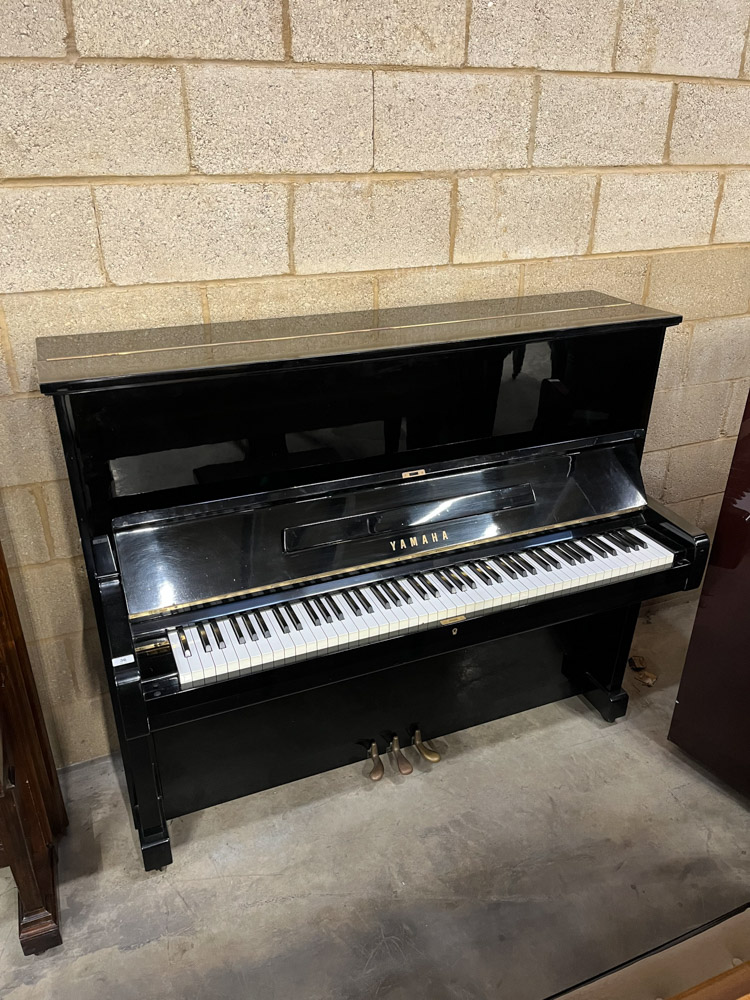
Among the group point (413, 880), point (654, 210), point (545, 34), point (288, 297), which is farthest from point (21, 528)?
point (654, 210)

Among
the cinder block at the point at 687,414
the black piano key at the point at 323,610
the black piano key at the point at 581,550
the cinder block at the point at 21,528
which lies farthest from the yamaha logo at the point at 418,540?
the cinder block at the point at 687,414

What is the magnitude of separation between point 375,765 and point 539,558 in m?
0.80

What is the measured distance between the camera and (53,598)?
2004 mm

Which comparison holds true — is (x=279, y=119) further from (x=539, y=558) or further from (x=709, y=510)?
(x=709, y=510)

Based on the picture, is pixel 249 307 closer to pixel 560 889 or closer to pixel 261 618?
pixel 261 618

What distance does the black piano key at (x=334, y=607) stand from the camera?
1676mm

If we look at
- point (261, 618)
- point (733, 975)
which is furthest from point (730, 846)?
point (261, 618)

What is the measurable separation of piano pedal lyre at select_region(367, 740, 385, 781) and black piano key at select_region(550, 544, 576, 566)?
2.63 ft

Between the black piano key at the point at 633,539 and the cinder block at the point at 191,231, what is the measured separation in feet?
A: 3.82

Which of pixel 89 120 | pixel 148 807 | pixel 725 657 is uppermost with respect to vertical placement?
pixel 89 120

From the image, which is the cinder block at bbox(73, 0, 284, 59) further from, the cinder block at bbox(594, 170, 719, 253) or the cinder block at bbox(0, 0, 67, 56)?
the cinder block at bbox(594, 170, 719, 253)

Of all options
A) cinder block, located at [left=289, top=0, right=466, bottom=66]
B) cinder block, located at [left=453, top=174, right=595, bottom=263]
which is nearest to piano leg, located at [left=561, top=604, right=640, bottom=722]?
cinder block, located at [left=453, top=174, right=595, bottom=263]

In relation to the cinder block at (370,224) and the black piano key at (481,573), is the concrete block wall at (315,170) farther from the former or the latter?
the black piano key at (481,573)

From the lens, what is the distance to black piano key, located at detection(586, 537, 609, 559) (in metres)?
1.94
